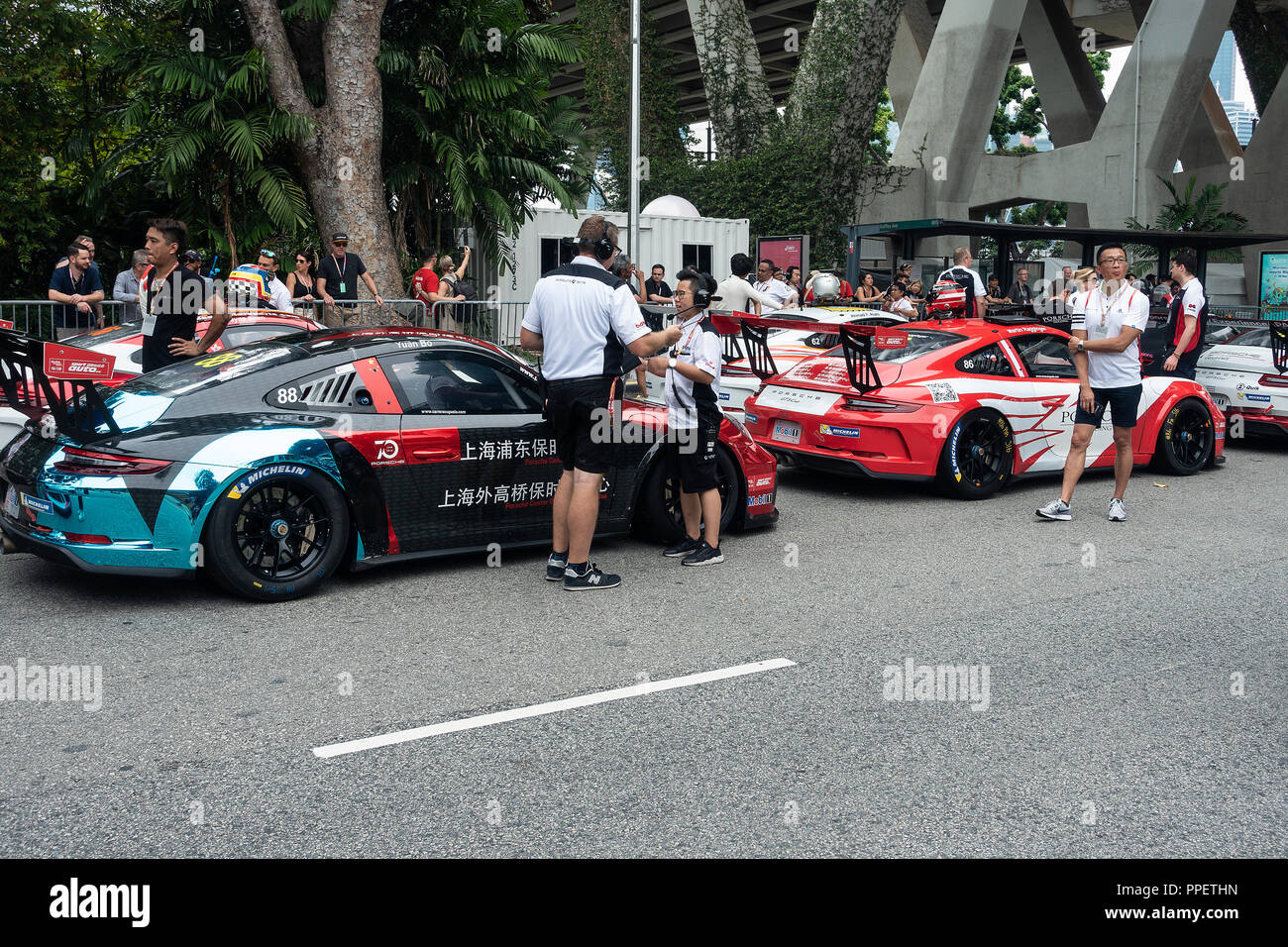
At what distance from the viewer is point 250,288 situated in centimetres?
1177

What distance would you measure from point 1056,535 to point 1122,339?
1500mm

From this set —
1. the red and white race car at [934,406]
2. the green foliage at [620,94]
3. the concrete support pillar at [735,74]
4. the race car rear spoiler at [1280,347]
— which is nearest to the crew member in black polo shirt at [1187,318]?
the race car rear spoiler at [1280,347]

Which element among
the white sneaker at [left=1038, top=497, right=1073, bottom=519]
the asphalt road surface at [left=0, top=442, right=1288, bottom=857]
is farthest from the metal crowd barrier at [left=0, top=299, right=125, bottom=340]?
the white sneaker at [left=1038, top=497, right=1073, bottom=519]

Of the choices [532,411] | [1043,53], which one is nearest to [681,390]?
[532,411]

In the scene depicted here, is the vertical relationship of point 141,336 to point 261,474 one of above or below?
above

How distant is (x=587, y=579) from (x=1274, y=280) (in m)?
23.1

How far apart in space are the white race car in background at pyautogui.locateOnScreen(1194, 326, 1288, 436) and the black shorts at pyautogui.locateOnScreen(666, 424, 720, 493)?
7.86 m

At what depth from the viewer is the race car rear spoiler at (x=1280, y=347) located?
11984 millimetres

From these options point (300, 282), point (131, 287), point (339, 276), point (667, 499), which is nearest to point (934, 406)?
point (667, 499)

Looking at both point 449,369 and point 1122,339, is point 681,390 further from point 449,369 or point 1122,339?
point 1122,339

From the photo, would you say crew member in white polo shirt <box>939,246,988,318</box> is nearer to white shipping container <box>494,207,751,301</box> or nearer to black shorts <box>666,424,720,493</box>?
black shorts <box>666,424,720,493</box>

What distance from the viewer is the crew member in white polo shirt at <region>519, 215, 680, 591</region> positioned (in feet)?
20.7

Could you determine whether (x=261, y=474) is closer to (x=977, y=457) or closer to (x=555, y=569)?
(x=555, y=569)
